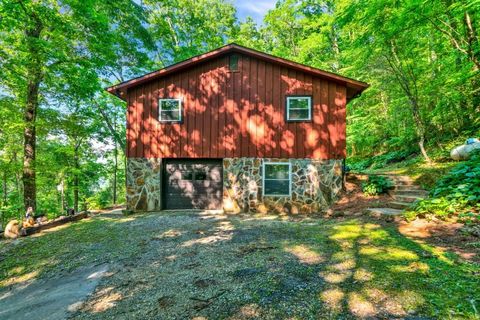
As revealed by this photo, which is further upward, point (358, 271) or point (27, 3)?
point (27, 3)

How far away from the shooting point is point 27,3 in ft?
24.8

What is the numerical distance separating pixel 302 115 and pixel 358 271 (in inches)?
269

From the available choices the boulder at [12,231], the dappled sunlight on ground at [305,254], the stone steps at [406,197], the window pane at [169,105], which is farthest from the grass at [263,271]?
the window pane at [169,105]

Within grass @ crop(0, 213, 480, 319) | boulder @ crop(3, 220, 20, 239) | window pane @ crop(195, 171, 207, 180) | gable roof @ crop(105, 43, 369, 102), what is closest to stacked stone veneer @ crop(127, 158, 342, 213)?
window pane @ crop(195, 171, 207, 180)

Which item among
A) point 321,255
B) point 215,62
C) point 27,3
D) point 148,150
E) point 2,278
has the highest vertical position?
point 27,3

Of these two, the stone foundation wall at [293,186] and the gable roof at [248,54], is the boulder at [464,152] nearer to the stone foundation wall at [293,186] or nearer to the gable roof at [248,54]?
the gable roof at [248,54]

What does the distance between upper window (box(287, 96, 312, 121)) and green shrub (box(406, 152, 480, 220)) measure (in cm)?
479

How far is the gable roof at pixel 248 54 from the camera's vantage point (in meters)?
9.07

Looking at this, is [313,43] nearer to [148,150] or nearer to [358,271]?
[148,150]

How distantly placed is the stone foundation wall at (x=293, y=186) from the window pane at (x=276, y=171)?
9.6 inches

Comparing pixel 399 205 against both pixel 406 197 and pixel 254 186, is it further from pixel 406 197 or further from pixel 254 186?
pixel 254 186

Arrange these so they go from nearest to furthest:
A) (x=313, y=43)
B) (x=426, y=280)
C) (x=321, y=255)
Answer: (x=426, y=280)
(x=321, y=255)
(x=313, y=43)

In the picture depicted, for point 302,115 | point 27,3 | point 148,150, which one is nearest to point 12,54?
point 27,3

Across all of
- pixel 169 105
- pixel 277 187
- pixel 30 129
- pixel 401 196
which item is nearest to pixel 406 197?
pixel 401 196
